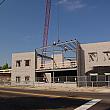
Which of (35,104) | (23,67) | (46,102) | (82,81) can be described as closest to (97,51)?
(82,81)

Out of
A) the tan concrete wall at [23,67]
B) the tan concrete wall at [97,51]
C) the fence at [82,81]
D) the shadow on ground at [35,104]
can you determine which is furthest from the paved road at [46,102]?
the tan concrete wall at [23,67]

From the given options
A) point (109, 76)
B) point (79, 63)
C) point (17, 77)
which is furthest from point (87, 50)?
point (17, 77)

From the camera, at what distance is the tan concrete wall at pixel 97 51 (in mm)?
55366

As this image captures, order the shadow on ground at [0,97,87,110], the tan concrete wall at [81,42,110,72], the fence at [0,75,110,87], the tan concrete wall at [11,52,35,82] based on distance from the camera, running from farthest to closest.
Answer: the tan concrete wall at [11,52,35,82], the tan concrete wall at [81,42,110,72], the fence at [0,75,110,87], the shadow on ground at [0,97,87,110]

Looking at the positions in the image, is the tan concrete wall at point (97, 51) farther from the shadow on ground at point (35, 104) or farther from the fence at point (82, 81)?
the shadow on ground at point (35, 104)

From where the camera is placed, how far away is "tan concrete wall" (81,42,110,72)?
182 ft

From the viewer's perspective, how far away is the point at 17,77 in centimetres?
6844

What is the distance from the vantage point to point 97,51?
56.1m

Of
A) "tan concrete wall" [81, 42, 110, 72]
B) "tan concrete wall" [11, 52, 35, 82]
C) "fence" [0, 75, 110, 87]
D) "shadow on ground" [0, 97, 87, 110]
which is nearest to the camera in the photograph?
"shadow on ground" [0, 97, 87, 110]

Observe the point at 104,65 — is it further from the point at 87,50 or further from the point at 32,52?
the point at 32,52

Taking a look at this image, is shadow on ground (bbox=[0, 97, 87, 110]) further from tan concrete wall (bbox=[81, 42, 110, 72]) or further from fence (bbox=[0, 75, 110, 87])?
tan concrete wall (bbox=[81, 42, 110, 72])

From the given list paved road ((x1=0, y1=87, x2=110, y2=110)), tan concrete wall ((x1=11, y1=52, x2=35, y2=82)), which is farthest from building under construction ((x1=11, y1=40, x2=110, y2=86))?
paved road ((x1=0, y1=87, x2=110, y2=110))

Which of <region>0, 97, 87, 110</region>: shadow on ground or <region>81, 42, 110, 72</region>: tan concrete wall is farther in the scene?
<region>81, 42, 110, 72</region>: tan concrete wall

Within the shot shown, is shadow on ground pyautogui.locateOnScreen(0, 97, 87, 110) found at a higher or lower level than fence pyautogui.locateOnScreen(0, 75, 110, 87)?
lower
